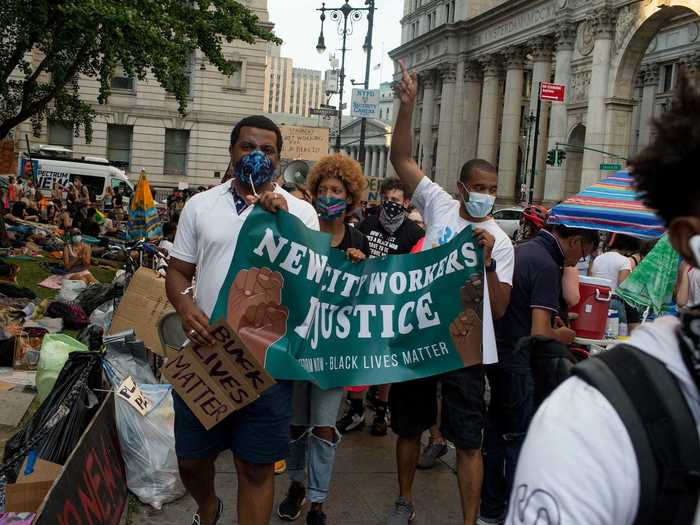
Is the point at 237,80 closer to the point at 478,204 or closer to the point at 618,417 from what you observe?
the point at 478,204

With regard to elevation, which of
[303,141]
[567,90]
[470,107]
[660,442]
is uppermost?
[470,107]

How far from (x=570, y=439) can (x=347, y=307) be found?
3.32m

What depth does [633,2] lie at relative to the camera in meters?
36.5

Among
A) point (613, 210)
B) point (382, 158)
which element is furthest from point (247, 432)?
point (382, 158)

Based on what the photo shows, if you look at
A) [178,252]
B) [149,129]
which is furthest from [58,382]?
[149,129]

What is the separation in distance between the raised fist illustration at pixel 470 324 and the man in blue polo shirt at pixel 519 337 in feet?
0.84

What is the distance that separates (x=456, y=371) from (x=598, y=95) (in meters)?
36.9

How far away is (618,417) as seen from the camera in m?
1.26

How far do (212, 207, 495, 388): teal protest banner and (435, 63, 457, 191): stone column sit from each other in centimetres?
5925

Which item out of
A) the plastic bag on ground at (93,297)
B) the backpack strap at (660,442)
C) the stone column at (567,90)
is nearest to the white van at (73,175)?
the plastic bag on ground at (93,297)

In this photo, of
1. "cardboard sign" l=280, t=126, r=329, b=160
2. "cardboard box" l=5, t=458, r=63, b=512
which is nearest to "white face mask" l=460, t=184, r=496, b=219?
Result: "cardboard box" l=5, t=458, r=63, b=512

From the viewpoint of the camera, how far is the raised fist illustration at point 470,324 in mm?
4426

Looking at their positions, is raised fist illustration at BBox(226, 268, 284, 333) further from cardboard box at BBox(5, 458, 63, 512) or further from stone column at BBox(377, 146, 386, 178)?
stone column at BBox(377, 146, 386, 178)

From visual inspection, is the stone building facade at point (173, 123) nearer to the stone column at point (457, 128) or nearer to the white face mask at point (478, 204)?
the stone column at point (457, 128)
